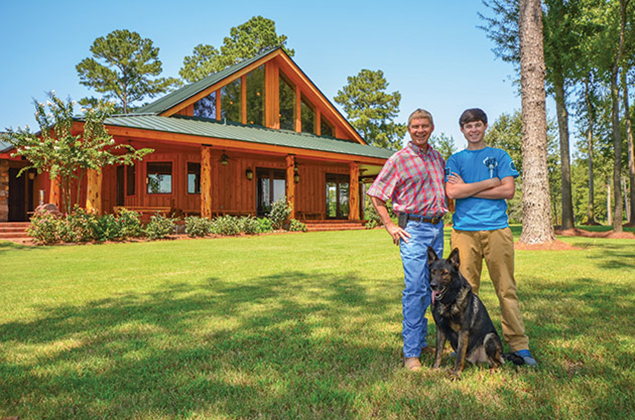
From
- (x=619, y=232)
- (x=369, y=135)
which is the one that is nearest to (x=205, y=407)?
(x=619, y=232)

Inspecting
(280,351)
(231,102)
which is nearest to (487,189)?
(280,351)

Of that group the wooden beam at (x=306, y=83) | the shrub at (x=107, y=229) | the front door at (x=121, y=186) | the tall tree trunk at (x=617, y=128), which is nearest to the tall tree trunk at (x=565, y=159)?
the tall tree trunk at (x=617, y=128)

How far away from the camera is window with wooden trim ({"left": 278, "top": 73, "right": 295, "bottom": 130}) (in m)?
22.2

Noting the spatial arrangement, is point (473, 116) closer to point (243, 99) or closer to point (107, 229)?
point (107, 229)

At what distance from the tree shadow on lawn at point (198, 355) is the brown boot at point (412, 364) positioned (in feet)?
0.31

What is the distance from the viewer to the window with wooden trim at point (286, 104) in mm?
22172

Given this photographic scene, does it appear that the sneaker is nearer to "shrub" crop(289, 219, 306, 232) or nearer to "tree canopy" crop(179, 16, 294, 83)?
"shrub" crop(289, 219, 306, 232)

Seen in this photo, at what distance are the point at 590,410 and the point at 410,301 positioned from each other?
1202 mm

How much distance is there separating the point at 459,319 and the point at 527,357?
689 mm

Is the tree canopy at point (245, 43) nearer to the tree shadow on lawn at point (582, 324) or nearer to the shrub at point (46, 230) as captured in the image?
the shrub at point (46, 230)

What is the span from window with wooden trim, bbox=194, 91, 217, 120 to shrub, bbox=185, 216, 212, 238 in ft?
22.0

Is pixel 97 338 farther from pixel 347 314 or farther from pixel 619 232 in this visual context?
pixel 619 232

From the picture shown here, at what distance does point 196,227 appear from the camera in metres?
14.9

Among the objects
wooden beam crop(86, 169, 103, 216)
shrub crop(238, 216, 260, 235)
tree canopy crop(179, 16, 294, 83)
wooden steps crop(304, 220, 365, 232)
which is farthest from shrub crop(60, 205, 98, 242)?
tree canopy crop(179, 16, 294, 83)
